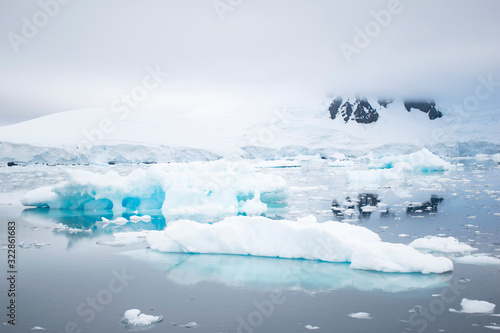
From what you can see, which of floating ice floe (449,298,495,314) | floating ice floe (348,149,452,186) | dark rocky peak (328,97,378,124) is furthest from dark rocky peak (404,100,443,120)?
floating ice floe (449,298,495,314)

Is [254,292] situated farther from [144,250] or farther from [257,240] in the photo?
[144,250]

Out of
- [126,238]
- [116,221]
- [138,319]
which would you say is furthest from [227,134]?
[138,319]

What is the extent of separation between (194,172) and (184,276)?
6.91 meters

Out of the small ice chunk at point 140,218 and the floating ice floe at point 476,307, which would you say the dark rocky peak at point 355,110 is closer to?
the small ice chunk at point 140,218

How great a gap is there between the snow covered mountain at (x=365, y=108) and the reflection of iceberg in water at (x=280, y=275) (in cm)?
6107

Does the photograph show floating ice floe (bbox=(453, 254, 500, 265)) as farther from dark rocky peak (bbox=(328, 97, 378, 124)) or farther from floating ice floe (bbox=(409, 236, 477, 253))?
dark rocky peak (bbox=(328, 97, 378, 124))

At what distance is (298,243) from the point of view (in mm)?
6191

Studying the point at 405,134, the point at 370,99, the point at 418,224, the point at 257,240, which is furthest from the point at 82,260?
the point at 370,99

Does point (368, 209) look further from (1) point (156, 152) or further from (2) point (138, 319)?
(1) point (156, 152)

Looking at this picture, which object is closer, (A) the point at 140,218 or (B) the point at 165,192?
(A) the point at 140,218

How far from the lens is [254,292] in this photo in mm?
4840

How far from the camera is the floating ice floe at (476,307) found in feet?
13.3

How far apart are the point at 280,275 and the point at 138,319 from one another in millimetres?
2010

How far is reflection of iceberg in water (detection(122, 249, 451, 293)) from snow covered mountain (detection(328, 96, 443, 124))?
200ft
